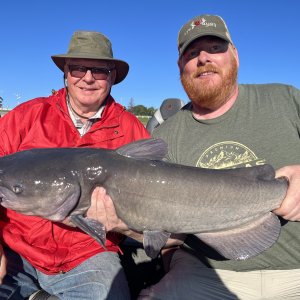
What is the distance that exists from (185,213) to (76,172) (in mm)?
972

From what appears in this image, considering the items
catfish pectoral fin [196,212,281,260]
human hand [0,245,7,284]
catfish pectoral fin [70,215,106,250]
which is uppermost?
catfish pectoral fin [70,215,106,250]

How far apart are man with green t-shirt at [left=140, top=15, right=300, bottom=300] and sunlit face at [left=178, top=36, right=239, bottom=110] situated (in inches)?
0.4

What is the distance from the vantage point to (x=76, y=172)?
2.98 meters

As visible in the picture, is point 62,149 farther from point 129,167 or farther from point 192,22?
point 192,22

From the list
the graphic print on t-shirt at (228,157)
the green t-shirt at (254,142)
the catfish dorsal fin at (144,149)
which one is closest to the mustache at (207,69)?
the green t-shirt at (254,142)

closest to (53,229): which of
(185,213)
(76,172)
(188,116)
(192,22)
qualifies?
(76,172)

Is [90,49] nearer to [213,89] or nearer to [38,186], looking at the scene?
[213,89]

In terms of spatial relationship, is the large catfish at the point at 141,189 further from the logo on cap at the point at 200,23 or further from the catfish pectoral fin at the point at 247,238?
the logo on cap at the point at 200,23

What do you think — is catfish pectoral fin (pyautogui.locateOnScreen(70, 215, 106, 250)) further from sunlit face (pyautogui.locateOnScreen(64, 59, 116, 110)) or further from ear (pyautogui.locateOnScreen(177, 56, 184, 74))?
ear (pyautogui.locateOnScreen(177, 56, 184, 74))

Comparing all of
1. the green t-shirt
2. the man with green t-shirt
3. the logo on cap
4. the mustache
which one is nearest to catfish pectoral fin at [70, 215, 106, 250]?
the man with green t-shirt

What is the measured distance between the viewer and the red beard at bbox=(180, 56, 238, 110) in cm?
387

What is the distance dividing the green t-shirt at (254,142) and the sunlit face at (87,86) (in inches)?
38.2

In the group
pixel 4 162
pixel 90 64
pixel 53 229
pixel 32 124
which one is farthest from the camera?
pixel 90 64

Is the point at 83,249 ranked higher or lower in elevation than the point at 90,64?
lower
